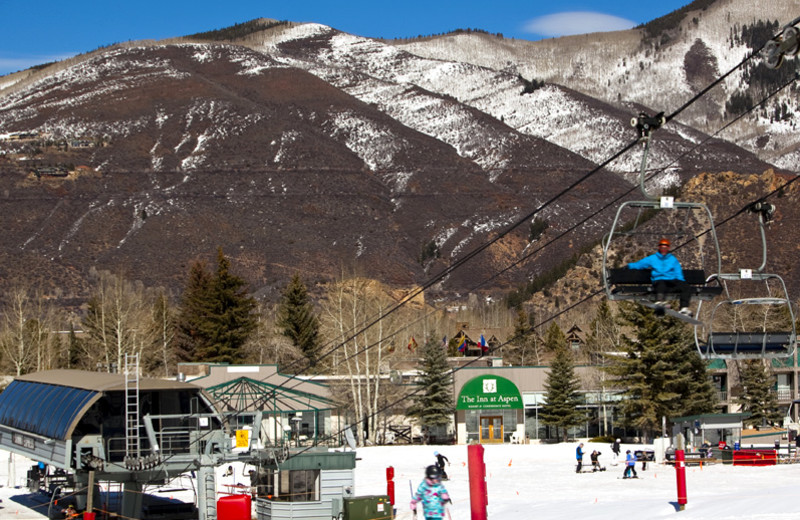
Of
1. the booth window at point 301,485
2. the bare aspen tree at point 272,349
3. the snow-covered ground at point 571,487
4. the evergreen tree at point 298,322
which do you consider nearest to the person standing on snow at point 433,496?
the snow-covered ground at point 571,487

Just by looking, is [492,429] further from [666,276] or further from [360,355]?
[666,276]

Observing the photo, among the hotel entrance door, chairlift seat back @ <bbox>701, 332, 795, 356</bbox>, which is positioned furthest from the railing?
the hotel entrance door

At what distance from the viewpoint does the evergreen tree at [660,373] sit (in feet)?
187

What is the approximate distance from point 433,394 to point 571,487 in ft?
93.1

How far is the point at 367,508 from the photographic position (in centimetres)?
2806

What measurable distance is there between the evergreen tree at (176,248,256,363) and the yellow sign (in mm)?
48347

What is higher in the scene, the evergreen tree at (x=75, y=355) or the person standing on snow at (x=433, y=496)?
the evergreen tree at (x=75, y=355)

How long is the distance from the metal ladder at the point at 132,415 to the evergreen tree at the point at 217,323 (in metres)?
48.2

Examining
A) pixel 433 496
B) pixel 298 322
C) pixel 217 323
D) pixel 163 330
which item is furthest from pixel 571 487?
pixel 163 330

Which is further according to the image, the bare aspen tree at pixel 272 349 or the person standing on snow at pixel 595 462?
the bare aspen tree at pixel 272 349

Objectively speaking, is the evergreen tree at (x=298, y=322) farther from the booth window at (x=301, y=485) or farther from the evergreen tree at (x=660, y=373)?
the booth window at (x=301, y=485)

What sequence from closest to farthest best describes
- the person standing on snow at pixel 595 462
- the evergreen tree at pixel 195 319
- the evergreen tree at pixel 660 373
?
1. the person standing on snow at pixel 595 462
2. the evergreen tree at pixel 660 373
3. the evergreen tree at pixel 195 319

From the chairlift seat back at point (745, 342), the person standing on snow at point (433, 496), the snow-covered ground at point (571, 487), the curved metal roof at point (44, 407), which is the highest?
the chairlift seat back at point (745, 342)

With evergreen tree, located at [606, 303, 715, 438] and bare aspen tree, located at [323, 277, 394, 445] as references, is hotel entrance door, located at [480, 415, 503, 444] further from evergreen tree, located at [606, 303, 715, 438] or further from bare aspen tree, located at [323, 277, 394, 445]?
evergreen tree, located at [606, 303, 715, 438]
